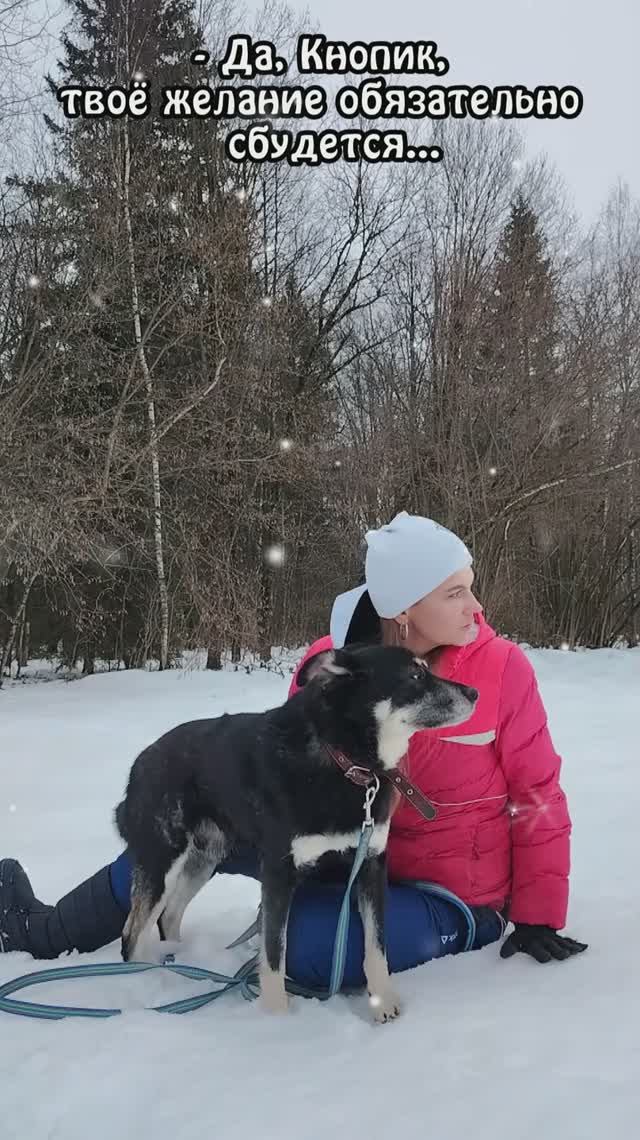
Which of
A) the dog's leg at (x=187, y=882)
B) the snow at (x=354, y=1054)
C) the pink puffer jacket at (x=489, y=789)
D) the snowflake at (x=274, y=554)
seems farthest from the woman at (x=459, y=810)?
the snowflake at (x=274, y=554)

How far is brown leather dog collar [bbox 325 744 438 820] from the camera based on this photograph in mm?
1977

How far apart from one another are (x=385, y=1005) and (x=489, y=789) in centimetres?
64

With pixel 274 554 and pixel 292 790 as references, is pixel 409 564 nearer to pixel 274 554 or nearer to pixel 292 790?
pixel 292 790

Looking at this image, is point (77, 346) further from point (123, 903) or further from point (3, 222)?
point (123, 903)

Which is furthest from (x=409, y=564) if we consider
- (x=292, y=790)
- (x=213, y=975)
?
(x=213, y=975)

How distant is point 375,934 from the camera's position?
197 centimetres

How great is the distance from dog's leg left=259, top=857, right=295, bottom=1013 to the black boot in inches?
26.0

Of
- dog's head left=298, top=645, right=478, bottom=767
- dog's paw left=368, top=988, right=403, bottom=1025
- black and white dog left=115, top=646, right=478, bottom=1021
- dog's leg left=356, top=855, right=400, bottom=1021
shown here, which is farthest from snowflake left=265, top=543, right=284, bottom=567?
dog's paw left=368, top=988, right=403, bottom=1025

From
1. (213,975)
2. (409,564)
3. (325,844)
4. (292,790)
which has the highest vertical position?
(409,564)

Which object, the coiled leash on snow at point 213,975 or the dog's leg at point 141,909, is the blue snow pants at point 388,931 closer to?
the coiled leash on snow at point 213,975

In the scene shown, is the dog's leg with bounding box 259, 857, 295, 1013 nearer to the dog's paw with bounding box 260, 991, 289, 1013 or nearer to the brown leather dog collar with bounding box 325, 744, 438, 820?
the dog's paw with bounding box 260, 991, 289, 1013

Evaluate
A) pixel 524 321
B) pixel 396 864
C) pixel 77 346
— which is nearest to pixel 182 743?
pixel 396 864

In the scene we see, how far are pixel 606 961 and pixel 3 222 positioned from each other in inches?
331

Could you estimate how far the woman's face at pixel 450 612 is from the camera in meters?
2.23
